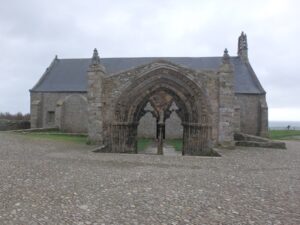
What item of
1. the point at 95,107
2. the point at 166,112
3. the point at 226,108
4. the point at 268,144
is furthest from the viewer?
the point at 268,144

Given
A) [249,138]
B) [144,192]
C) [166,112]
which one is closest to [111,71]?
[249,138]

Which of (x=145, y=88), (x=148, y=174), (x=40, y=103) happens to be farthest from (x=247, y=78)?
(x=148, y=174)

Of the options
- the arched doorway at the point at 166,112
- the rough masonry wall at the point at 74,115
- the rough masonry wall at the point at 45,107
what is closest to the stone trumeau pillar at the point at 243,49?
the rough masonry wall at the point at 74,115

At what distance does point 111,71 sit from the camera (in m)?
26.9

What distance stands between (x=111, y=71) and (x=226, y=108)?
1629cm

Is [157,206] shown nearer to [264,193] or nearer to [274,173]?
[264,193]

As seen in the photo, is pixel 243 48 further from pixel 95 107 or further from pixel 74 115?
pixel 95 107

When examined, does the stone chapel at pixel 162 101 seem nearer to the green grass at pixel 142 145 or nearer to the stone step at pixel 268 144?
the stone step at pixel 268 144

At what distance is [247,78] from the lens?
24.8m

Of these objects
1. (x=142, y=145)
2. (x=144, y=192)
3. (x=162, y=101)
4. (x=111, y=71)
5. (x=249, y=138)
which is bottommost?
(x=142, y=145)

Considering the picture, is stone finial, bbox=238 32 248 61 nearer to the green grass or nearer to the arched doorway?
the green grass

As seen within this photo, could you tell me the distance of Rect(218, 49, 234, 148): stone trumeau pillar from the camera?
40.1 feet

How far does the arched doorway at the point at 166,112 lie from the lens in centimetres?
1230

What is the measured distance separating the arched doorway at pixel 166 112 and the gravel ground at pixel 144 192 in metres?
3.82
